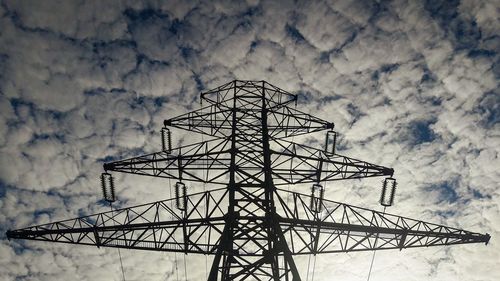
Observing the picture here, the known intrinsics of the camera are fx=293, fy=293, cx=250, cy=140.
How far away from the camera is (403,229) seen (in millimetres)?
9781

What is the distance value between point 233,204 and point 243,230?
0.81 m

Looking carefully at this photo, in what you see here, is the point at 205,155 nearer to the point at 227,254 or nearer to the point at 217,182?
the point at 217,182

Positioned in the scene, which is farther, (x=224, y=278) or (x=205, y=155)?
(x=205, y=155)

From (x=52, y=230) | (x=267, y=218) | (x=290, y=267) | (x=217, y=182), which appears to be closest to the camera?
(x=290, y=267)

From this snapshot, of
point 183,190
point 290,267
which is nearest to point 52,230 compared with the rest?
point 183,190

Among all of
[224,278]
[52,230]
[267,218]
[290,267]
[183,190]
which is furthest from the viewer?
[183,190]

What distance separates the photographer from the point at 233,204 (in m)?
8.80

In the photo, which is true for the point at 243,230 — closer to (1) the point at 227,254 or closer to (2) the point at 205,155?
(1) the point at 227,254

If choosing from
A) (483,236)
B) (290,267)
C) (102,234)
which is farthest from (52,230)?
(483,236)

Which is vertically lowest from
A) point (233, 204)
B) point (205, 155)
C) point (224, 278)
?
point (224, 278)

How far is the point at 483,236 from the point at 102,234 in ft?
44.7

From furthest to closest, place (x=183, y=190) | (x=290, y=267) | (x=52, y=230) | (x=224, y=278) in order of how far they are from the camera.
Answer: (x=183, y=190) → (x=52, y=230) → (x=224, y=278) → (x=290, y=267)

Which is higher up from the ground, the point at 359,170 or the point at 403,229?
the point at 359,170

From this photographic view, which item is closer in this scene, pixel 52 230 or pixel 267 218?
pixel 267 218
